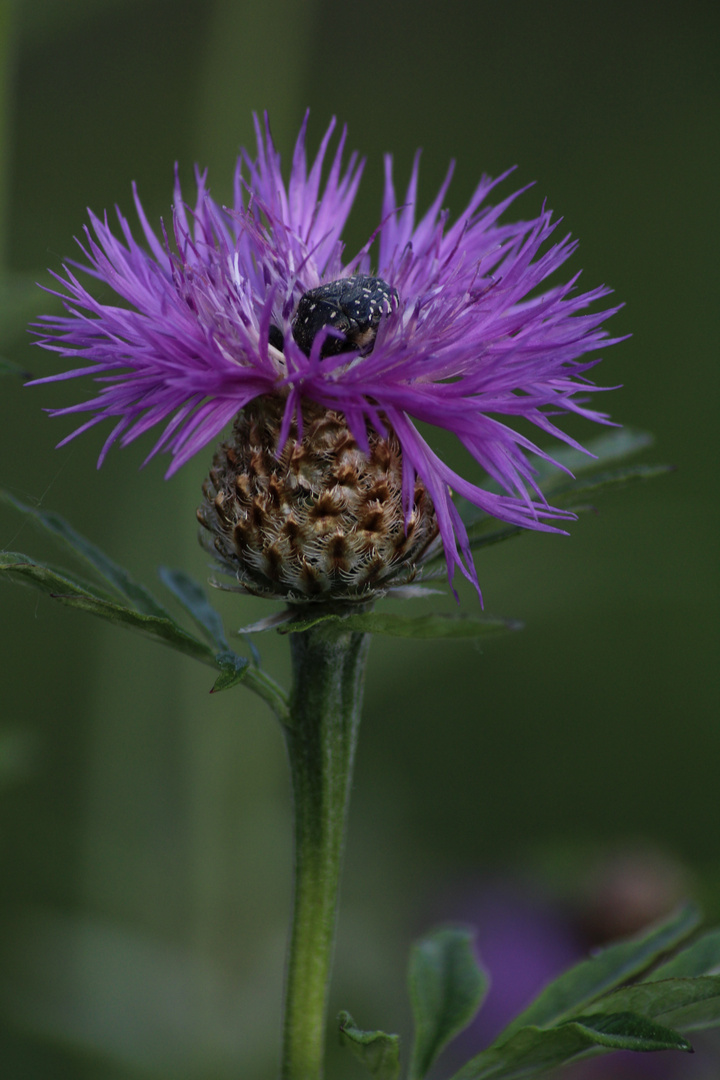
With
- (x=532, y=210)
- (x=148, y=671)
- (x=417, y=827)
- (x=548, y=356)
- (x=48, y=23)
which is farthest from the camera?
(x=532, y=210)

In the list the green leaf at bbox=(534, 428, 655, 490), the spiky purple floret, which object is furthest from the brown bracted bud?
the green leaf at bbox=(534, 428, 655, 490)

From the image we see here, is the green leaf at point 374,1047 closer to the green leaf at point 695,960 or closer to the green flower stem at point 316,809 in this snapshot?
the green flower stem at point 316,809

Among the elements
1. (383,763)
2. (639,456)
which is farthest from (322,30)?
(383,763)

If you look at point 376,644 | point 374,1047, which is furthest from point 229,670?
point 376,644

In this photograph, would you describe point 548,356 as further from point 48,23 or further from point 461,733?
point 461,733

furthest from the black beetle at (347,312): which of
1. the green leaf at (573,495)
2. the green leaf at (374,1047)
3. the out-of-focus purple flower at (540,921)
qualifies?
the out-of-focus purple flower at (540,921)
